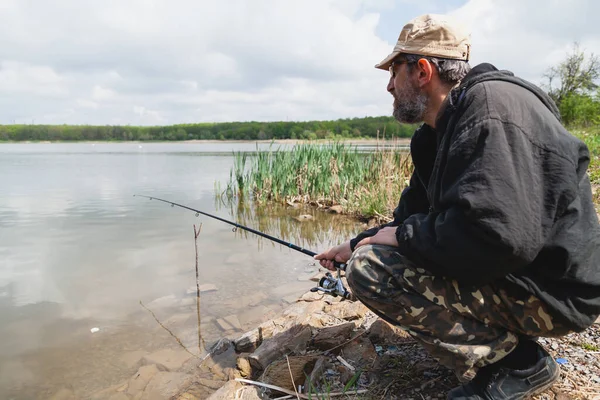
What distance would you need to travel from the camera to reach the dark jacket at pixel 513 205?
1.40m

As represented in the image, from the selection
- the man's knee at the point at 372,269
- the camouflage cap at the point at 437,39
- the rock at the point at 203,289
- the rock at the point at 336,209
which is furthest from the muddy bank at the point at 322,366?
the rock at the point at 336,209

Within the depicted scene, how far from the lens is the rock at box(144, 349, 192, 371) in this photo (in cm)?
308

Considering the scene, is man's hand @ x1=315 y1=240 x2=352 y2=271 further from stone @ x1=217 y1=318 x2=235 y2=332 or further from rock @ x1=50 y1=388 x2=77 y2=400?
rock @ x1=50 y1=388 x2=77 y2=400

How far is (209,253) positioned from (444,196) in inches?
185

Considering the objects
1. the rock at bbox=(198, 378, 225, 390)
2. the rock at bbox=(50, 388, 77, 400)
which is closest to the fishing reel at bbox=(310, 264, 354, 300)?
the rock at bbox=(198, 378, 225, 390)

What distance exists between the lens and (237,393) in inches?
86.7

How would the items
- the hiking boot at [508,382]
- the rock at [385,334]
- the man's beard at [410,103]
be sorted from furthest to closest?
the rock at [385,334]
the man's beard at [410,103]
the hiking boot at [508,382]

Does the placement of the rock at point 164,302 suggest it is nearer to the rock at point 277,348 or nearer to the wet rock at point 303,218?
the rock at point 277,348

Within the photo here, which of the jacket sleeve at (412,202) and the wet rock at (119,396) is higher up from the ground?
the jacket sleeve at (412,202)

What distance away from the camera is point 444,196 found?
1551mm

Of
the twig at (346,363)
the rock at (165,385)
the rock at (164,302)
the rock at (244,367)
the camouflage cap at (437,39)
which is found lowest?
the rock at (165,385)

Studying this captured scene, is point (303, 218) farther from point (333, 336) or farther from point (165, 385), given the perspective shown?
point (333, 336)

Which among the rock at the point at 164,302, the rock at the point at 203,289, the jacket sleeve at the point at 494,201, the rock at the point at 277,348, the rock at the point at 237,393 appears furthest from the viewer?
the rock at the point at 203,289

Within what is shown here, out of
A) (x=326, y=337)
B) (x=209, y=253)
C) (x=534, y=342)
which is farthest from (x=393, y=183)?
(x=534, y=342)
